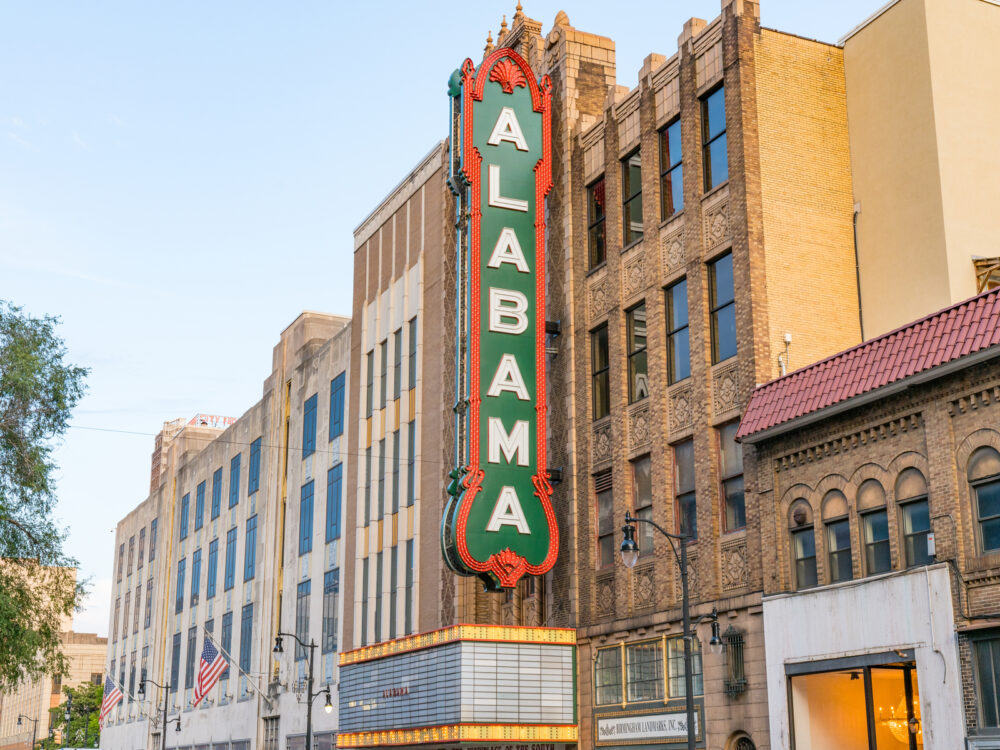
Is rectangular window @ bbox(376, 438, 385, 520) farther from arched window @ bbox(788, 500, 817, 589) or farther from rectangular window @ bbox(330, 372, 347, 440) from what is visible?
arched window @ bbox(788, 500, 817, 589)

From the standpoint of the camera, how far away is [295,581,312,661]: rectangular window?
55.1m

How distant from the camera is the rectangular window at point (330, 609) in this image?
51750 millimetres

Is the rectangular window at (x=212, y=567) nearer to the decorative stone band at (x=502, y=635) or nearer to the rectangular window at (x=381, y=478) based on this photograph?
the rectangular window at (x=381, y=478)

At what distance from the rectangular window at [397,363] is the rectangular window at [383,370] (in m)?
0.62

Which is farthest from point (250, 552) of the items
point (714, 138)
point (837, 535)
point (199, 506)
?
point (837, 535)

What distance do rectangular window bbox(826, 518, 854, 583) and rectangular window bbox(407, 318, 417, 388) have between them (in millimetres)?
22414

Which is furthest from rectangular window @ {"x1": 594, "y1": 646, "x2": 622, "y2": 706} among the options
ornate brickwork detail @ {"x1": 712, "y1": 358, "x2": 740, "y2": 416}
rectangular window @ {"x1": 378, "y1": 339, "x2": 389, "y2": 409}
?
rectangular window @ {"x1": 378, "y1": 339, "x2": 389, "y2": 409}

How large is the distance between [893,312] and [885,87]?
5.83 metres

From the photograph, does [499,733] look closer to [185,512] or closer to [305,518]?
[305,518]

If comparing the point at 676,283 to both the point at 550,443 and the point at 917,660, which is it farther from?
the point at 917,660

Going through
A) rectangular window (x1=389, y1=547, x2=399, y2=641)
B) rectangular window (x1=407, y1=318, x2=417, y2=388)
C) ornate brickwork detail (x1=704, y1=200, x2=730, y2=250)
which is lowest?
rectangular window (x1=389, y1=547, x2=399, y2=641)

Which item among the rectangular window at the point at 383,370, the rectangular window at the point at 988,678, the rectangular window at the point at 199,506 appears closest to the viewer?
the rectangular window at the point at 988,678

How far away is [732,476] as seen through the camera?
95.9ft

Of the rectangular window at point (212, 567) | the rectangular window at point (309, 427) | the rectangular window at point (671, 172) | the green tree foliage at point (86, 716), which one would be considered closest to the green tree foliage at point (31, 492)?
the rectangular window at point (671, 172)
